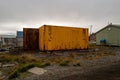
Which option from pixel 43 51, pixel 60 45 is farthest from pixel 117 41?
pixel 43 51

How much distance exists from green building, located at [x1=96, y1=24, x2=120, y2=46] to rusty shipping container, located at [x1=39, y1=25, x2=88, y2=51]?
25.3ft

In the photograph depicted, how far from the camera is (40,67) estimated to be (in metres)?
7.61

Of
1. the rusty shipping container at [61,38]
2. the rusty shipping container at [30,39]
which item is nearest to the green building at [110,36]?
the rusty shipping container at [61,38]

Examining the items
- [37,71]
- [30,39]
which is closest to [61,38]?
[30,39]

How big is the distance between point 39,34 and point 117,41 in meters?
11.8

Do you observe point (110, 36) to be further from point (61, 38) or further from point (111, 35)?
point (61, 38)

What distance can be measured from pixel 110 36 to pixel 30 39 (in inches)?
493

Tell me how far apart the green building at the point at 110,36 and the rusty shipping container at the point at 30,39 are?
11758 mm

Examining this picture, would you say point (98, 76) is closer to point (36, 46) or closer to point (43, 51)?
point (43, 51)

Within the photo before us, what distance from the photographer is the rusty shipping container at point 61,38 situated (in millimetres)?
14019

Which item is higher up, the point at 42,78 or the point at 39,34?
the point at 39,34

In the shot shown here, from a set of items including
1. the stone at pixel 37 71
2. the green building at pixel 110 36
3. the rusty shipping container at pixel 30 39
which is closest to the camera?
the stone at pixel 37 71

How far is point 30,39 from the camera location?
1592cm

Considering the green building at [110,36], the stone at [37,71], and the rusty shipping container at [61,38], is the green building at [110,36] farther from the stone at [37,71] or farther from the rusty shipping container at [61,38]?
the stone at [37,71]
